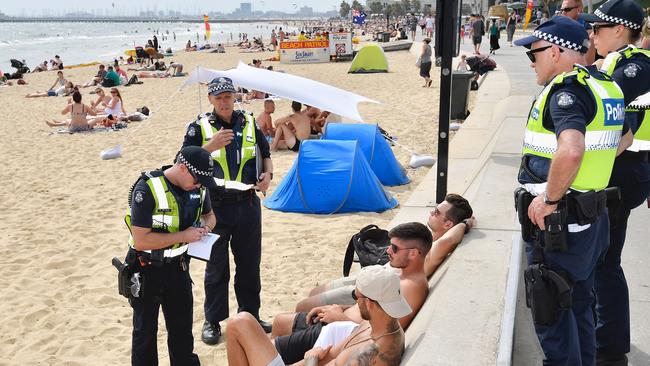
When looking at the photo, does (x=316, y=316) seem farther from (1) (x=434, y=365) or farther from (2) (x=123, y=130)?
(2) (x=123, y=130)

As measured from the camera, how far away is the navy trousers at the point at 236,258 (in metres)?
4.84

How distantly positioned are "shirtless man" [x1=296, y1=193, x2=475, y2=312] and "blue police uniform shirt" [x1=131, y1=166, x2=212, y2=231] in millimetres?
1256

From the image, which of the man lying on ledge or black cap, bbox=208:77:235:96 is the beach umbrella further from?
the man lying on ledge

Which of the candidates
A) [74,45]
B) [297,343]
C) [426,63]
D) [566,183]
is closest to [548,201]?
[566,183]

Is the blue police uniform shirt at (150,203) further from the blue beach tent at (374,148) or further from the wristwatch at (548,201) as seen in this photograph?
the blue beach tent at (374,148)

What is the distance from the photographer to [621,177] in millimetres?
3736

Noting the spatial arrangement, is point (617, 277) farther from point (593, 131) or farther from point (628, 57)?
point (628, 57)

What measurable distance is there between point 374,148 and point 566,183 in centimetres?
643

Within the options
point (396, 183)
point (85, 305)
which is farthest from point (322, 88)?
point (85, 305)

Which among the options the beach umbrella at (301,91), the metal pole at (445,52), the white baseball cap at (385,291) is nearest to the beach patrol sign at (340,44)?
the beach umbrella at (301,91)

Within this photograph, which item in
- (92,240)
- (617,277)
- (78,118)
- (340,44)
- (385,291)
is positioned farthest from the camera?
(340,44)

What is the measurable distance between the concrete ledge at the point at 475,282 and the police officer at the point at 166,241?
1538 mm

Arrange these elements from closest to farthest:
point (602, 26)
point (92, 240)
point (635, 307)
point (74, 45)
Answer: point (602, 26)
point (635, 307)
point (92, 240)
point (74, 45)

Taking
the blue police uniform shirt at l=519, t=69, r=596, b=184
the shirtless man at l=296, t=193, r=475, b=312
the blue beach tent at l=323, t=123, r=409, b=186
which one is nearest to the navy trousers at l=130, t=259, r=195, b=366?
the shirtless man at l=296, t=193, r=475, b=312
